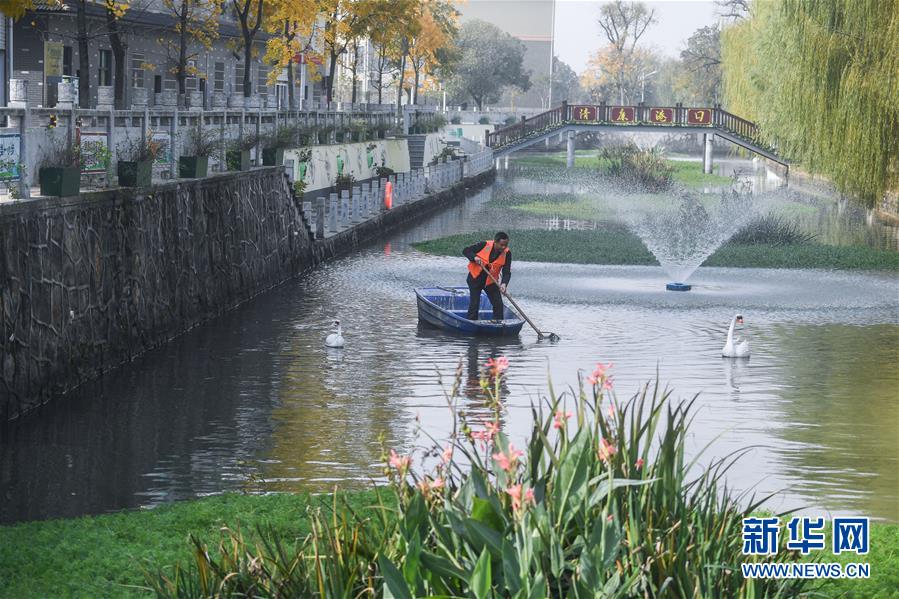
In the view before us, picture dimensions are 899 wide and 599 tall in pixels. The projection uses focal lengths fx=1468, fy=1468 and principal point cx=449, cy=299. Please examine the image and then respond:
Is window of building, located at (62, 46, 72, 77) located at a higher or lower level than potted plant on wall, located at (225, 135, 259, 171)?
higher

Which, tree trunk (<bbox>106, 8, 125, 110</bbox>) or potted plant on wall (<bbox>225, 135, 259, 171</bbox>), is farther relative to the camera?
tree trunk (<bbox>106, 8, 125, 110</bbox>)

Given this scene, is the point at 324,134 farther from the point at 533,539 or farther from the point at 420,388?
the point at 533,539

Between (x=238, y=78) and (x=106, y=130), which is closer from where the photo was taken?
(x=106, y=130)

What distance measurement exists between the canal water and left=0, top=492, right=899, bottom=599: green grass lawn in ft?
3.92

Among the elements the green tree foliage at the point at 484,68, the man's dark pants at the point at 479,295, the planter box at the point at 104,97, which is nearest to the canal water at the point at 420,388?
the man's dark pants at the point at 479,295

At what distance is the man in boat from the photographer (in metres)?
23.8

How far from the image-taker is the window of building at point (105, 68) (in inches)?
2021

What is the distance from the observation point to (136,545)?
11.0 metres

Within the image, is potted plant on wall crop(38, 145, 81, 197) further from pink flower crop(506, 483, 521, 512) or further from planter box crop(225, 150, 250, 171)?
pink flower crop(506, 483, 521, 512)

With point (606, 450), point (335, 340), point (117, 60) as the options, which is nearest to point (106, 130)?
point (335, 340)

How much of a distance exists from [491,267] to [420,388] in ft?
14.7

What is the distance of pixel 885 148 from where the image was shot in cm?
3956

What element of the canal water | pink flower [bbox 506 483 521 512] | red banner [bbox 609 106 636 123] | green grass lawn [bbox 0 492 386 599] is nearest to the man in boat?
the canal water

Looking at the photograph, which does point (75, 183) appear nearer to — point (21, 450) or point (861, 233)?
point (21, 450)
